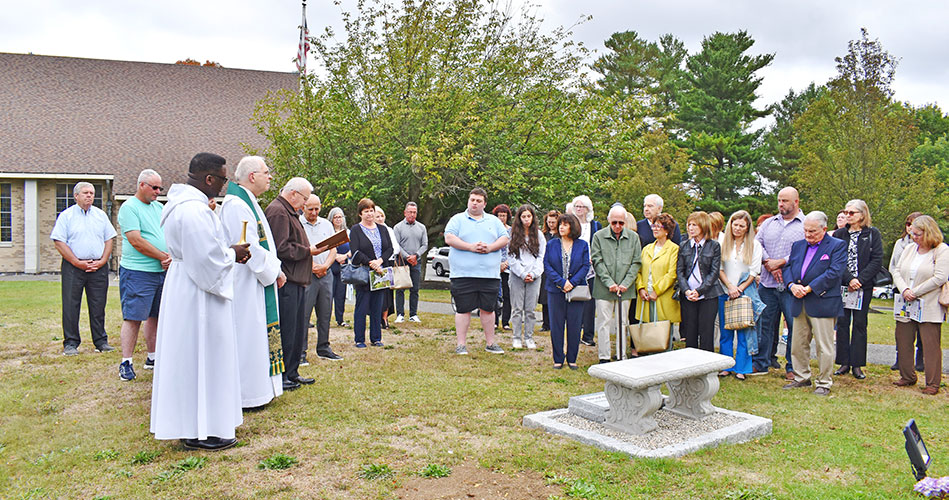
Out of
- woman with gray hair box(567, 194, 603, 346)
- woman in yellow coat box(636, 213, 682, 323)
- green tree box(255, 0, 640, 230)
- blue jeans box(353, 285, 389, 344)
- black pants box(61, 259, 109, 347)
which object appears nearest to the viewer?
woman in yellow coat box(636, 213, 682, 323)

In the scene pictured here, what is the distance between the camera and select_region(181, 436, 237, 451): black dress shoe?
477cm

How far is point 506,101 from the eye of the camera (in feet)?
65.3

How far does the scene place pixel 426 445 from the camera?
195 inches

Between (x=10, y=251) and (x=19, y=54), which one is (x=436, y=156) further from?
(x=19, y=54)

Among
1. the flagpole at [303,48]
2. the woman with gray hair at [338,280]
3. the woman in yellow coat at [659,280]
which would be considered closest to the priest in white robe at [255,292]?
the woman with gray hair at [338,280]

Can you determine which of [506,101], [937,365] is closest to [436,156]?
[506,101]

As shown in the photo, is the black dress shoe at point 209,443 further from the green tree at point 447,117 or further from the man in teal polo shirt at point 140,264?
the green tree at point 447,117

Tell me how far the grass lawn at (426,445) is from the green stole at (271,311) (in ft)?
1.32

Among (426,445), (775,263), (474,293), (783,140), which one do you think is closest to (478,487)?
(426,445)

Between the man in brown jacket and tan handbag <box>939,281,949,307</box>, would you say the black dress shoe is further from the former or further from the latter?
tan handbag <box>939,281,949,307</box>

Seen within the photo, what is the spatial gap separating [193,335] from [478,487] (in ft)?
7.21

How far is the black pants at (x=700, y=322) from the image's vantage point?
24.6 ft

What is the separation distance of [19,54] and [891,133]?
3600 cm

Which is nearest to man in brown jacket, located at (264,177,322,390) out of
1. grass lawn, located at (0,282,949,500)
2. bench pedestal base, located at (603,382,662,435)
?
grass lawn, located at (0,282,949,500)
